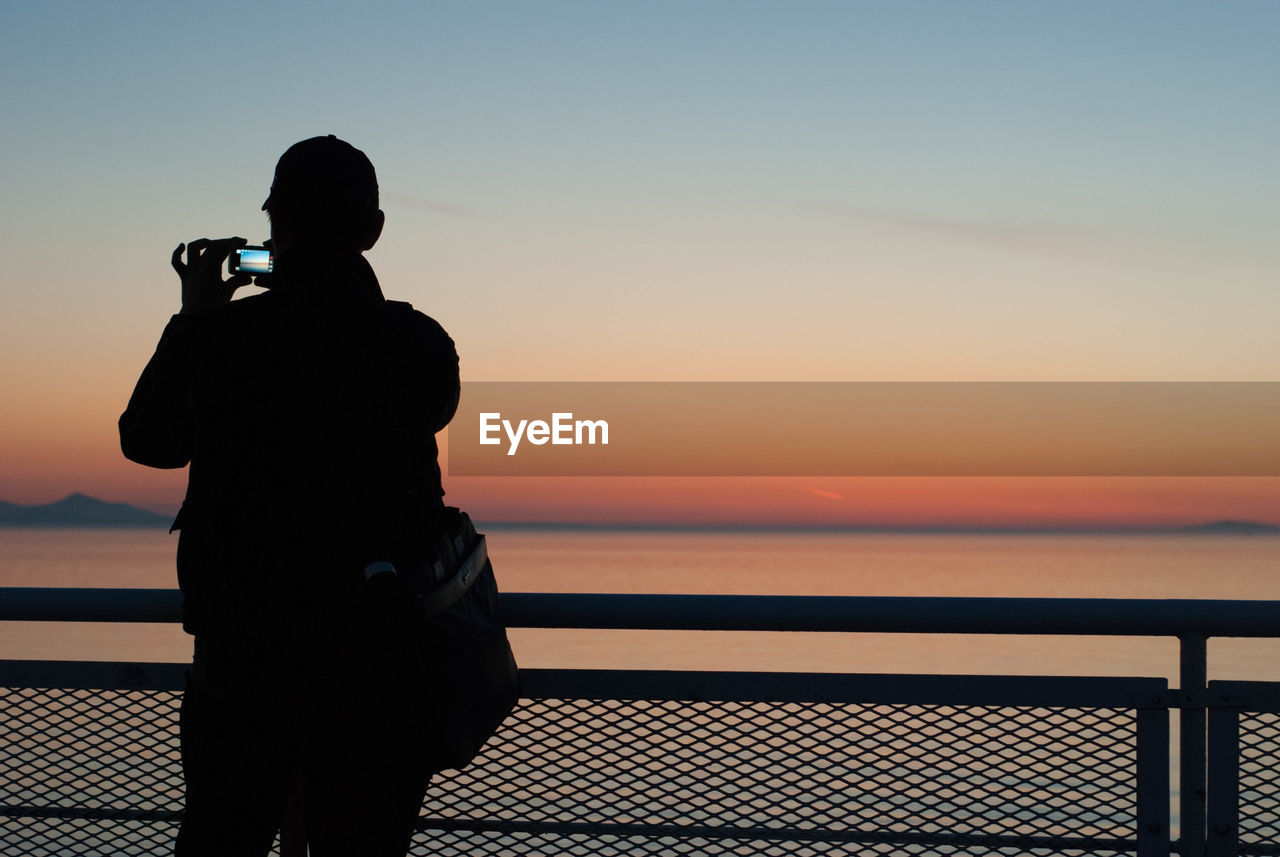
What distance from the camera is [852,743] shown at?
2590mm

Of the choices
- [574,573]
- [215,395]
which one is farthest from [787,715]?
[574,573]

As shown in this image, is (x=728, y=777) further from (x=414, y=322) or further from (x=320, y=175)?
(x=320, y=175)

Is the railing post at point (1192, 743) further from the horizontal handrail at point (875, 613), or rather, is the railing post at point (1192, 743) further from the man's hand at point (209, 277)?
the man's hand at point (209, 277)

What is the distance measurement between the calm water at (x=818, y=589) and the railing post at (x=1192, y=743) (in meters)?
4.92

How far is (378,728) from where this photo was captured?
1.97 metres

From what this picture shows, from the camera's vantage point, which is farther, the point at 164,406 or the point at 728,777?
the point at 728,777

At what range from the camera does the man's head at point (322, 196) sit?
2094mm

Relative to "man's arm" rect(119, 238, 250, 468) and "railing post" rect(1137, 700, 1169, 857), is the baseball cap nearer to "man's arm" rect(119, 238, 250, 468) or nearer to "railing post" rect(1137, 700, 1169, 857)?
"man's arm" rect(119, 238, 250, 468)

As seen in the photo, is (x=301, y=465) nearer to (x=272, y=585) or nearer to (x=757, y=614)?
(x=272, y=585)

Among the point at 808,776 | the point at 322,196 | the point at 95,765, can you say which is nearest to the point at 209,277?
the point at 322,196

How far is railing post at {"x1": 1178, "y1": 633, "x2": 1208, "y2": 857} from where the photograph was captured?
255 centimetres

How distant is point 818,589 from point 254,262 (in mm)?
42783

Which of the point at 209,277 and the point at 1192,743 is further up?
the point at 209,277

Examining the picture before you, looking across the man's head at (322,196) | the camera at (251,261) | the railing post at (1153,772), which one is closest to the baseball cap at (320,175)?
the man's head at (322,196)
